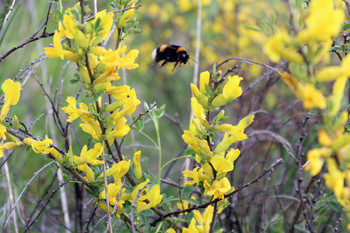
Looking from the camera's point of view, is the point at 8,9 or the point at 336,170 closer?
the point at 336,170

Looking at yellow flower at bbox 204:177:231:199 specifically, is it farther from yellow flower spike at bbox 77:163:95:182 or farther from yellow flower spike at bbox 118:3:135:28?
yellow flower spike at bbox 118:3:135:28

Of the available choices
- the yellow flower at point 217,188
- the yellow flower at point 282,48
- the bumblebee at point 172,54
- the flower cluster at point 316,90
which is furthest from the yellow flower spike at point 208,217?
the bumblebee at point 172,54

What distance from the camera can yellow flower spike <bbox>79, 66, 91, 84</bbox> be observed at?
0.99 metres

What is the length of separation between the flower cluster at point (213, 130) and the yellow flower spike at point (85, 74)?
26 centimetres

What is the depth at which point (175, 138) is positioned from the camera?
3492 millimetres

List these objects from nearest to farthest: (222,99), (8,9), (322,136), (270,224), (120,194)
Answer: (322,136) < (222,99) < (120,194) < (8,9) < (270,224)

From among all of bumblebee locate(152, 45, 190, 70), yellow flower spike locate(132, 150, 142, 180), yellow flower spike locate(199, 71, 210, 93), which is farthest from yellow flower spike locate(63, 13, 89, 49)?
bumblebee locate(152, 45, 190, 70)

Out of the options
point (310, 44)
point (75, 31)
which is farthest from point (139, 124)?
point (310, 44)

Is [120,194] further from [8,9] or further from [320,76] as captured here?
[8,9]

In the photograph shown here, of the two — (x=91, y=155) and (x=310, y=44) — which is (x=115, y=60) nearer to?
(x=91, y=155)

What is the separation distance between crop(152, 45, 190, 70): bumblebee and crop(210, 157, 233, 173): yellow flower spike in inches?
27.8

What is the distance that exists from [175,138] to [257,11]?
1487mm

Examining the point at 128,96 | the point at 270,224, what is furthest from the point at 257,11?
the point at 128,96

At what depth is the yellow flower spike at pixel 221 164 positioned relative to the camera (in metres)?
0.99
